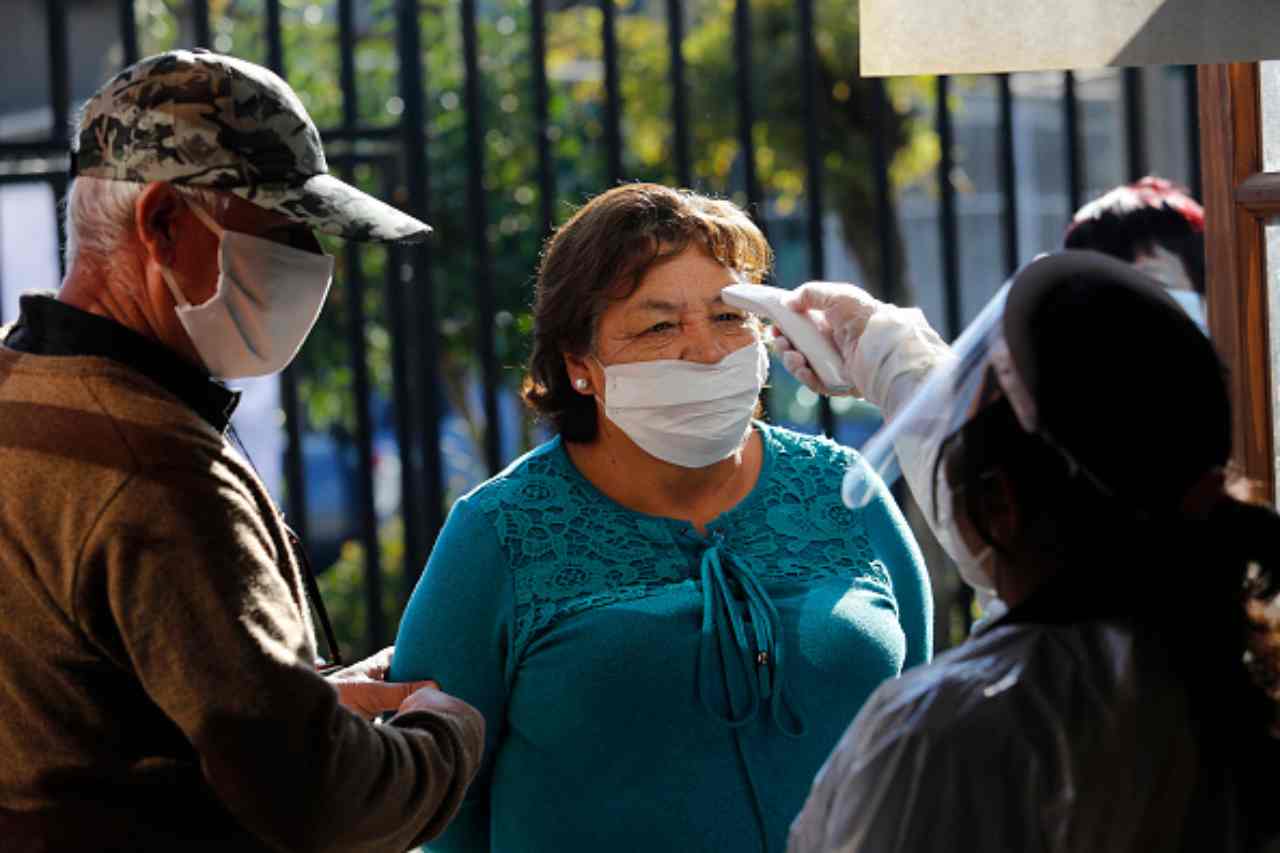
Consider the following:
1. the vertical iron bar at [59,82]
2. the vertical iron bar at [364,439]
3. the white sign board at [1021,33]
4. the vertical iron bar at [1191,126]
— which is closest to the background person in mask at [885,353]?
the white sign board at [1021,33]

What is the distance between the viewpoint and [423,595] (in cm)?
263

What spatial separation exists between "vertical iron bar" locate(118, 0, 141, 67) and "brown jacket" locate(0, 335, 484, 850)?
7.40ft

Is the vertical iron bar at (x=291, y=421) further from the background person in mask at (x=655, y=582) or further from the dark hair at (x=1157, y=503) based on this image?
the dark hair at (x=1157, y=503)

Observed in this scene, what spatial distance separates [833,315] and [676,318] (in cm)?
53

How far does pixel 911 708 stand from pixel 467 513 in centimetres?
127

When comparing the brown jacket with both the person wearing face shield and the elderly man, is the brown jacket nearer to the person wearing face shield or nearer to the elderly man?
the elderly man

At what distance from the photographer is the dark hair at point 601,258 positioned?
2.76 metres

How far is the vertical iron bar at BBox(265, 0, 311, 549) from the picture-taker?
400 centimetres

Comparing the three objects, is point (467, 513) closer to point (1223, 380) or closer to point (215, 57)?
point (215, 57)

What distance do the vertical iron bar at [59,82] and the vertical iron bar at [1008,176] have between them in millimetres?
2110

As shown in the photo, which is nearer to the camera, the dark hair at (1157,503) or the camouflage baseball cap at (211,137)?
the dark hair at (1157,503)

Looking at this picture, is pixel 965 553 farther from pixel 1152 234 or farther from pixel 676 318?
pixel 1152 234

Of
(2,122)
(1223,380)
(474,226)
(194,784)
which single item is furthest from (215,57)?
(2,122)

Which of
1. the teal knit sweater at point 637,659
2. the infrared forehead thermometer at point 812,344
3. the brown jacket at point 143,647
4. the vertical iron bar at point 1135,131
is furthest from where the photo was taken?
the vertical iron bar at point 1135,131
